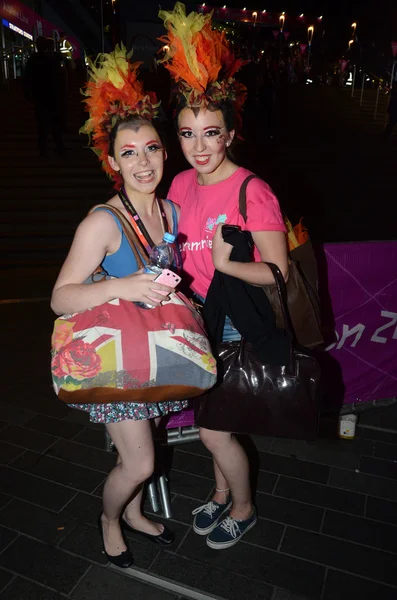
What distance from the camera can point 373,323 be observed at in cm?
321

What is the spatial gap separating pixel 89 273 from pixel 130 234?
Answer: 8.8 inches

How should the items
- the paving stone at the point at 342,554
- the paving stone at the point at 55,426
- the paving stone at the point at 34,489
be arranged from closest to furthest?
the paving stone at the point at 342,554 → the paving stone at the point at 34,489 → the paving stone at the point at 55,426

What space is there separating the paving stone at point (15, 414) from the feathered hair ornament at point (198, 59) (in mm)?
2615

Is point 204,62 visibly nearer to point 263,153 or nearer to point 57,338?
point 57,338

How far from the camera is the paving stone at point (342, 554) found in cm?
236

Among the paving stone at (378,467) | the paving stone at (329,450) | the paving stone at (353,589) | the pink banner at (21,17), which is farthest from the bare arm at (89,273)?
the pink banner at (21,17)

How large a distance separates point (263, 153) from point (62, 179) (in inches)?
189

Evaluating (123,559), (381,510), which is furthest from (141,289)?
(381,510)

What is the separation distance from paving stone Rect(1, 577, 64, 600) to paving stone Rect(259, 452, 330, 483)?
1.43m

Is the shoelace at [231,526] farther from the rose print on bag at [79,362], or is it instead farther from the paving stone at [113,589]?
the rose print on bag at [79,362]

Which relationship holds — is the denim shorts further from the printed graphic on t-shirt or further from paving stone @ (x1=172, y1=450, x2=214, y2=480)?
paving stone @ (x1=172, y1=450, x2=214, y2=480)

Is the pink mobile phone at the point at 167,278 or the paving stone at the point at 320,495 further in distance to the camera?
the paving stone at the point at 320,495

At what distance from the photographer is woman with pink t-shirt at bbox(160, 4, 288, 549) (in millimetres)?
1998

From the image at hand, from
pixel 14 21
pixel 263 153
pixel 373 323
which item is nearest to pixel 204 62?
pixel 373 323
